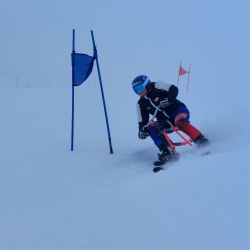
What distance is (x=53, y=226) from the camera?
2.50 metres

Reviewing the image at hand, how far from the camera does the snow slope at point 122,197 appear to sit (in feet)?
6.92

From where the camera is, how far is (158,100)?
528 cm

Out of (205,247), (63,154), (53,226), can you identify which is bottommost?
(63,154)

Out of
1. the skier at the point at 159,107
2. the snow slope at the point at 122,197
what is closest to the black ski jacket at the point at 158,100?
the skier at the point at 159,107

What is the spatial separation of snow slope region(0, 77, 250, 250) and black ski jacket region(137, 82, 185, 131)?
68cm

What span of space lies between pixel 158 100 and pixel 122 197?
9.22 ft

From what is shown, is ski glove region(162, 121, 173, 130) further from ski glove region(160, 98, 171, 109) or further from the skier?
ski glove region(160, 98, 171, 109)

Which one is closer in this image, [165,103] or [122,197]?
[122,197]

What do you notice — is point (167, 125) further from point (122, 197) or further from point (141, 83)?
point (122, 197)

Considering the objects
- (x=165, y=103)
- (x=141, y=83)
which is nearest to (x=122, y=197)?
(x=165, y=103)

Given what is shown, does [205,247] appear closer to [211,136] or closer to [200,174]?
[200,174]

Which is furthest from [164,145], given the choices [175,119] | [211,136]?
[211,136]

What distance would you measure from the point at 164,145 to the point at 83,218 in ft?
8.28

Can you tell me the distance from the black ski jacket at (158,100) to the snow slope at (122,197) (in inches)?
26.8
